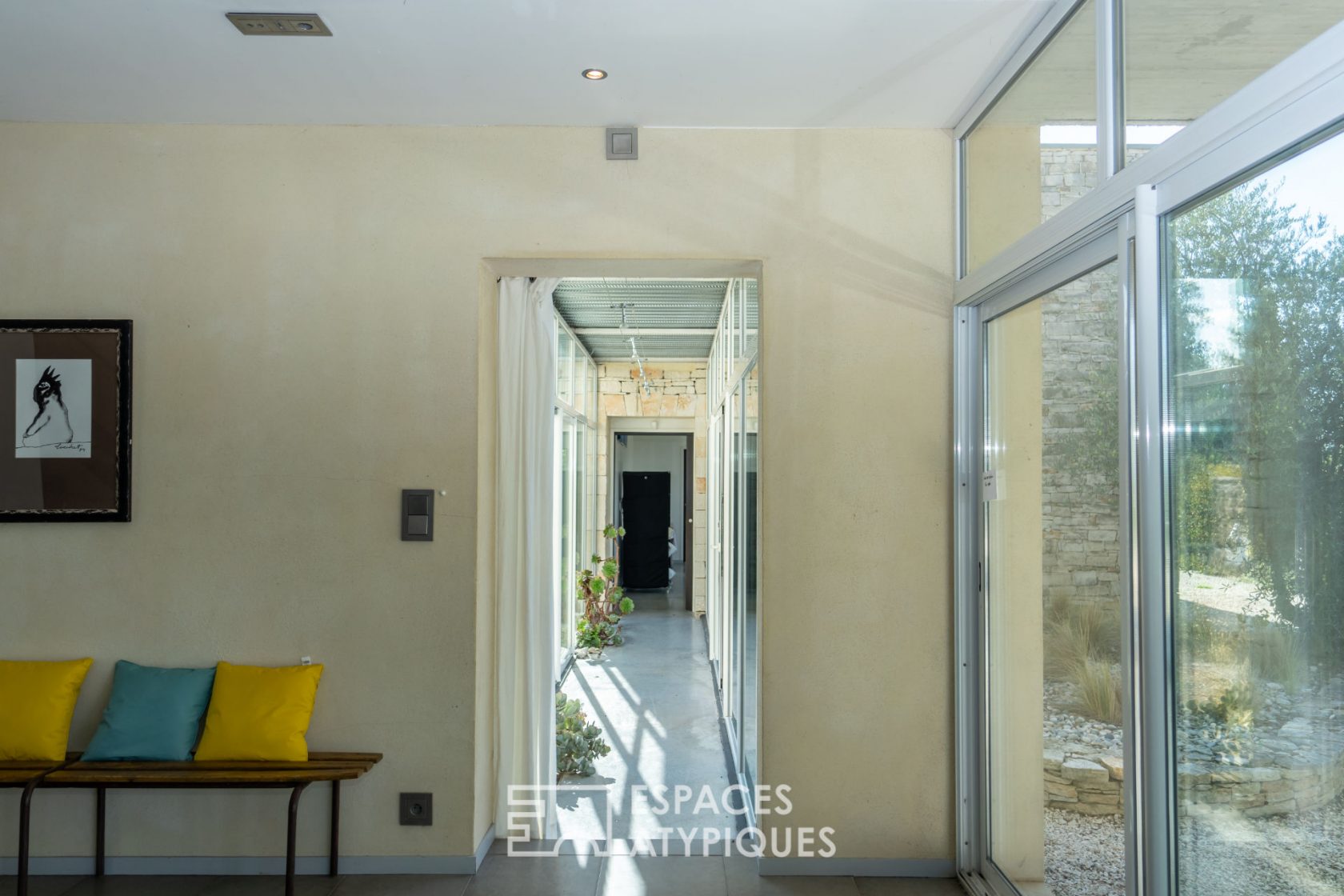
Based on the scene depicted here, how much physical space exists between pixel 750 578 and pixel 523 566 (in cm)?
125

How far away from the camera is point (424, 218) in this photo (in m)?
3.43

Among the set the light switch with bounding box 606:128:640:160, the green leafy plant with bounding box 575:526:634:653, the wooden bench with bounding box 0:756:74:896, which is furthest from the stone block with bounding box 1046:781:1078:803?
the green leafy plant with bounding box 575:526:634:653

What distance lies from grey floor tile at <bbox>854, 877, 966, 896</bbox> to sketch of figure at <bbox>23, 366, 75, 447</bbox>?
11.0ft

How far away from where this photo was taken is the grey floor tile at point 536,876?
320cm

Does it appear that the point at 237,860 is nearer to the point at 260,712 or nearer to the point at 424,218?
the point at 260,712

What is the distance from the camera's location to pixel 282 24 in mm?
2631

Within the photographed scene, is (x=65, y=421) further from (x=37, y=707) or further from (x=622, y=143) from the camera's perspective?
(x=622, y=143)

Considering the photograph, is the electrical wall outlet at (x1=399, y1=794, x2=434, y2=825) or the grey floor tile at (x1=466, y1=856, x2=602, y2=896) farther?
the electrical wall outlet at (x1=399, y1=794, x2=434, y2=825)

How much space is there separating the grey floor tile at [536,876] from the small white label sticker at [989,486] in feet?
6.48

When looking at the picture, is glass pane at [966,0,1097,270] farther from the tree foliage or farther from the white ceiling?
the tree foliage

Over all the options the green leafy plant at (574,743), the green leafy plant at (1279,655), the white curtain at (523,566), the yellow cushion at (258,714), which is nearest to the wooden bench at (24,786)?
the yellow cushion at (258,714)

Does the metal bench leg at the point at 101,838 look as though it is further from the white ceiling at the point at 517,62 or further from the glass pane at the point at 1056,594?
the glass pane at the point at 1056,594

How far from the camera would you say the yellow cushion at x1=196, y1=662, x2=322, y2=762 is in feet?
10.3

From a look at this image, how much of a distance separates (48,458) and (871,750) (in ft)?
10.7
